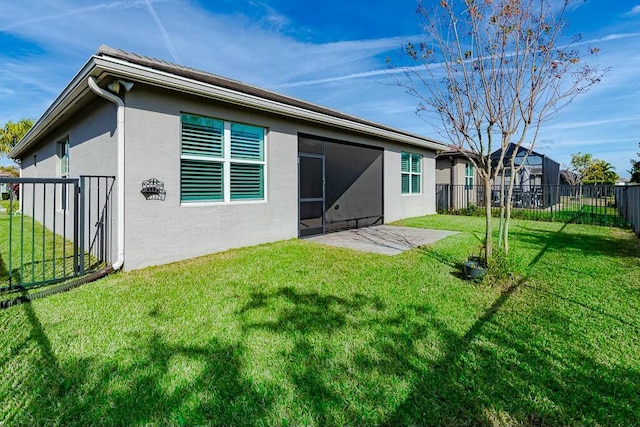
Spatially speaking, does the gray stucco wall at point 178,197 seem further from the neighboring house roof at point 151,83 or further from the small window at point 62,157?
the small window at point 62,157

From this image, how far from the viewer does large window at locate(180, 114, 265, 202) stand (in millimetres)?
5672

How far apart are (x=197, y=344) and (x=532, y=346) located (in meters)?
2.81

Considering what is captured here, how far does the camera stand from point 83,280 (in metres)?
4.42

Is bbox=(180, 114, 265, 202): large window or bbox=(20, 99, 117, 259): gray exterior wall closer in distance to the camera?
bbox=(20, 99, 117, 259): gray exterior wall

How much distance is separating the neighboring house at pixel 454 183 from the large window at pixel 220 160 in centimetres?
1085

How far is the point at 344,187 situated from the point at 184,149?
568 cm

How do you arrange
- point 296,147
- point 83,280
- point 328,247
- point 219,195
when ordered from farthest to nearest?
point 296,147
point 328,247
point 219,195
point 83,280

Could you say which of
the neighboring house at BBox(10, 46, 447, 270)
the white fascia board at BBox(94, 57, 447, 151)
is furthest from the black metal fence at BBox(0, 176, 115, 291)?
the white fascia board at BBox(94, 57, 447, 151)

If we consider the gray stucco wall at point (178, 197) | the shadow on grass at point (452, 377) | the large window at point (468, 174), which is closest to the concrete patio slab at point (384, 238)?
the gray stucco wall at point (178, 197)

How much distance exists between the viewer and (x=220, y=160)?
605 centimetres

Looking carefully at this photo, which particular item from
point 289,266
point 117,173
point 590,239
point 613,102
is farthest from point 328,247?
point 613,102

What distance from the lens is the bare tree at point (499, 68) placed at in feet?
14.6

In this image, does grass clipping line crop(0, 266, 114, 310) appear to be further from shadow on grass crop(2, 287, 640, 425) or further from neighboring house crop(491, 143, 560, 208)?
neighboring house crop(491, 143, 560, 208)

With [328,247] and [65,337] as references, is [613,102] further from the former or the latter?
[65,337]
